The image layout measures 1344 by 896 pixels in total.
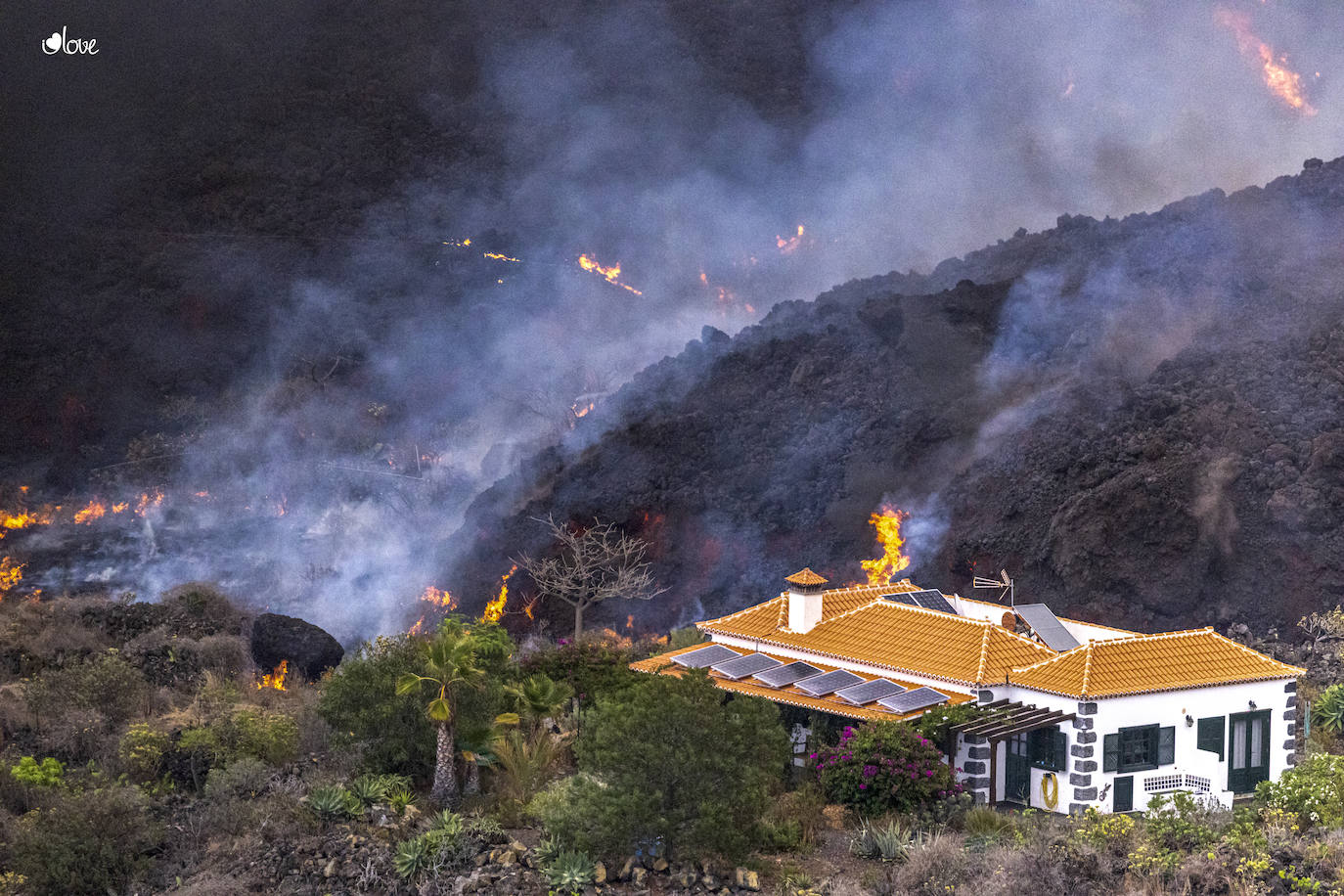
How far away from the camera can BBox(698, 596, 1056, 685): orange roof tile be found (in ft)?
87.9

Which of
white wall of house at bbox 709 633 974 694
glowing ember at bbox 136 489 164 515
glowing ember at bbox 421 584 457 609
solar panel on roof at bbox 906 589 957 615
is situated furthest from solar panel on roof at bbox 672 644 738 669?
glowing ember at bbox 136 489 164 515

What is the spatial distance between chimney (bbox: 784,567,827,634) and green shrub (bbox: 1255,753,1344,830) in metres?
10.6

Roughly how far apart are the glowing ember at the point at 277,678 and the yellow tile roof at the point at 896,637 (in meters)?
11.2

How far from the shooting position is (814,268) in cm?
8362

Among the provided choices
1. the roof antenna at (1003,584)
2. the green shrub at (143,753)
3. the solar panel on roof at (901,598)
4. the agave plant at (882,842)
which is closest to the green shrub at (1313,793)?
the agave plant at (882,842)

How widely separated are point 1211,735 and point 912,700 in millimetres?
5724

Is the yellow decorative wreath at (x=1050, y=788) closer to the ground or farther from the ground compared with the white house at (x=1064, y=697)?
closer to the ground

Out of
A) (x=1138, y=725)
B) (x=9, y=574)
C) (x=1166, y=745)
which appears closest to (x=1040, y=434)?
(x=1166, y=745)

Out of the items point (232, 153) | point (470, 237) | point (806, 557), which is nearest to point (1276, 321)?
point (806, 557)

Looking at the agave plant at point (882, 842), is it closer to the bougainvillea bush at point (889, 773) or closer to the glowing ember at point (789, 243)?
the bougainvillea bush at point (889, 773)

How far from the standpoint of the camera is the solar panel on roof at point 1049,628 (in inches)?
1125

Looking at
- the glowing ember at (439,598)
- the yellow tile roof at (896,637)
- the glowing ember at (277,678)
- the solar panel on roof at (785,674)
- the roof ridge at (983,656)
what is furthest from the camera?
the glowing ember at (439,598)

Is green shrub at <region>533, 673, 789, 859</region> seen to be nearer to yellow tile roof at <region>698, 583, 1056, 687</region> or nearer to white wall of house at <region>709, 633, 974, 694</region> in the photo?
white wall of house at <region>709, 633, 974, 694</region>

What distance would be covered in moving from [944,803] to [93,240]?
68.3 meters
